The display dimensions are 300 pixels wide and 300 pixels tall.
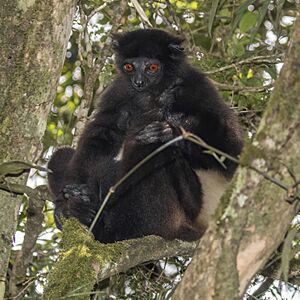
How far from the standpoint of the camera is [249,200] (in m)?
2.71

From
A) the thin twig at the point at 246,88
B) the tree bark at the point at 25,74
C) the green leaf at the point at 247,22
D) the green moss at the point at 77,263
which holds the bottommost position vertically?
the green moss at the point at 77,263

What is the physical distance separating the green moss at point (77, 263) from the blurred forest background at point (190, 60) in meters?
0.41

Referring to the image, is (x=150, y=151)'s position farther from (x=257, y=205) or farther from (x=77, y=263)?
(x=257, y=205)

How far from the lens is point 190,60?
6.81 m

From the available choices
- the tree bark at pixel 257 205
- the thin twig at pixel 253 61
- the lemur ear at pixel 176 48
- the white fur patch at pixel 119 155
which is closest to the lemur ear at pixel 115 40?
the lemur ear at pixel 176 48

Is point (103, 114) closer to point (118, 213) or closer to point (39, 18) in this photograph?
point (118, 213)

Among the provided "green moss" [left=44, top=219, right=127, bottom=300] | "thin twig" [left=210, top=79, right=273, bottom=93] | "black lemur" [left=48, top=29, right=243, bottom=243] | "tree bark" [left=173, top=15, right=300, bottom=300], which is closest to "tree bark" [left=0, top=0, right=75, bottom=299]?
"green moss" [left=44, top=219, right=127, bottom=300]

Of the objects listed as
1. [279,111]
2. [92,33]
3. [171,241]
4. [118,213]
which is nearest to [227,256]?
[279,111]

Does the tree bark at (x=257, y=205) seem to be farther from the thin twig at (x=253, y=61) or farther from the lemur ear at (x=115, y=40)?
the lemur ear at (x=115, y=40)

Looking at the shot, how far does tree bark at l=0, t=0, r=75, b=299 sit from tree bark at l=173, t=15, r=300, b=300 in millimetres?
2255

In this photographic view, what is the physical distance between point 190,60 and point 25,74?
244cm

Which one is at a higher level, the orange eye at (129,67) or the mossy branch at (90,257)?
the orange eye at (129,67)

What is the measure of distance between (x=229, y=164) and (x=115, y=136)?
1135mm

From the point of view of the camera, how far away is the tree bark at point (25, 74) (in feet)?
15.4
